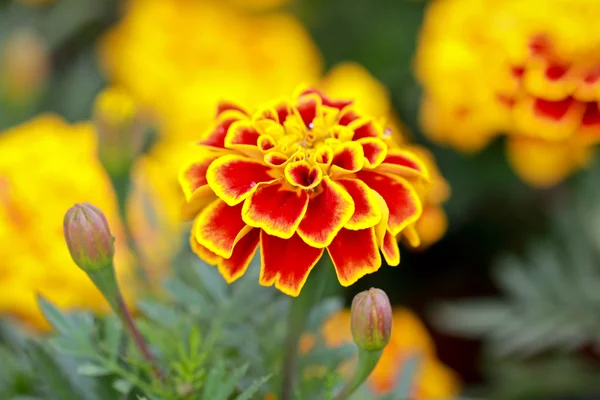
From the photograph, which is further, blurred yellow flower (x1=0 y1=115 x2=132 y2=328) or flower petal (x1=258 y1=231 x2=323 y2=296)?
blurred yellow flower (x1=0 y1=115 x2=132 y2=328)

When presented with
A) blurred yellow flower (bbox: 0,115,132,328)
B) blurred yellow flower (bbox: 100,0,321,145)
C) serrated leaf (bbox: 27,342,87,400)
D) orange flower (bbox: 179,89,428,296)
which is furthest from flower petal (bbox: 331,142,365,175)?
blurred yellow flower (bbox: 100,0,321,145)

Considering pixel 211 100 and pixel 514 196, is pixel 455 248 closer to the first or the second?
pixel 514 196

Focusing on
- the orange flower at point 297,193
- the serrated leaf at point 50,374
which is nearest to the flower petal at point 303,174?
the orange flower at point 297,193

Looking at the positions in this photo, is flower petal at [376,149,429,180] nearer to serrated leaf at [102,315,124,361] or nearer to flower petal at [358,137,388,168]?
flower petal at [358,137,388,168]

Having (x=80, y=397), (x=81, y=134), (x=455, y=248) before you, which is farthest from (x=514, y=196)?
(x=80, y=397)

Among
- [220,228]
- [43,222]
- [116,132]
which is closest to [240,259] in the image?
[220,228]

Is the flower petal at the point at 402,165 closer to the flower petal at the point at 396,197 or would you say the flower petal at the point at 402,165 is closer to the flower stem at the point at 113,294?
the flower petal at the point at 396,197

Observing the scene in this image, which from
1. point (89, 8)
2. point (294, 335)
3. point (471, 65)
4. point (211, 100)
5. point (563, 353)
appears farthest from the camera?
point (89, 8)

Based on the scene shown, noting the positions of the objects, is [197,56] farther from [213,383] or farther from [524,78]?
[213,383]
